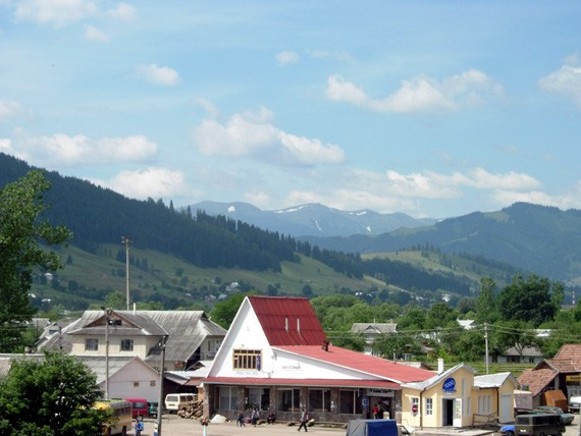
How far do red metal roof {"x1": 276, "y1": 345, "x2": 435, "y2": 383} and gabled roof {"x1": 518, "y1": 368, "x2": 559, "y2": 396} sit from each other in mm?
17258

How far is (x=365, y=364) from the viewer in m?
74.7

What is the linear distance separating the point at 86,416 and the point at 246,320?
30904 millimetres

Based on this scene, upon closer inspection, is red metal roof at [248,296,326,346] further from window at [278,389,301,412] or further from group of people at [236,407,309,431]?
group of people at [236,407,309,431]

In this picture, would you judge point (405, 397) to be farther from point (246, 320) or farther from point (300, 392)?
point (246, 320)

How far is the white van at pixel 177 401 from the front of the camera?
8097 centimetres

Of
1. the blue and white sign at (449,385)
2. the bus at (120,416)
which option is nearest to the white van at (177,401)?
the bus at (120,416)

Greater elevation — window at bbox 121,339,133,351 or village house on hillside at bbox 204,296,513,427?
window at bbox 121,339,133,351

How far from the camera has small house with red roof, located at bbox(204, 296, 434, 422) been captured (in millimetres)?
71125

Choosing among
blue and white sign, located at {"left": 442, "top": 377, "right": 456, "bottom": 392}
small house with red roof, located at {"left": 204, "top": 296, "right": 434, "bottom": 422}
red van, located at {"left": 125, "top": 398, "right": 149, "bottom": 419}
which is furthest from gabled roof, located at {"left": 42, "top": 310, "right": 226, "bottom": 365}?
blue and white sign, located at {"left": 442, "top": 377, "right": 456, "bottom": 392}

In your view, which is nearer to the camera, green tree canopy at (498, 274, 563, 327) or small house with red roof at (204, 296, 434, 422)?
small house with red roof at (204, 296, 434, 422)

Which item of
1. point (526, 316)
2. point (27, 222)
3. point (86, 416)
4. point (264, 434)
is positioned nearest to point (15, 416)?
point (86, 416)

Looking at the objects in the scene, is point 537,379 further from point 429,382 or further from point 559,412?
point 429,382

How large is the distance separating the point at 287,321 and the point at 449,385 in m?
14.7

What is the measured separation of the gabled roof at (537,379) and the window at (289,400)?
23.7 metres
